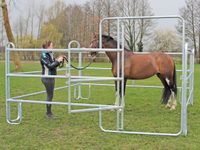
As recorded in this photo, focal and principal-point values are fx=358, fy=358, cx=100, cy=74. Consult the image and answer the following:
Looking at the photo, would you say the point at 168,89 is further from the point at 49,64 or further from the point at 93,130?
the point at 49,64

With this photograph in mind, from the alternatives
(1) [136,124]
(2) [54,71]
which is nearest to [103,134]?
(1) [136,124]

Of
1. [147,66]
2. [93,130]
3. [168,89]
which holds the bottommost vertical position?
[93,130]

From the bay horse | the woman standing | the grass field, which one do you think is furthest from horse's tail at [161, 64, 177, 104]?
the woman standing

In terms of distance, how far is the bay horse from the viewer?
8531 millimetres

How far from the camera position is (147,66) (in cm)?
869

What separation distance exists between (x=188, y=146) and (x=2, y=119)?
12.8 feet

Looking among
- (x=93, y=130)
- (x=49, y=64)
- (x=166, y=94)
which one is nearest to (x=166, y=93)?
(x=166, y=94)

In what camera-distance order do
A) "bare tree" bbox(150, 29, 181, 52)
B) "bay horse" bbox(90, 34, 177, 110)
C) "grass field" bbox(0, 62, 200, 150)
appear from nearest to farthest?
"grass field" bbox(0, 62, 200, 150), "bay horse" bbox(90, 34, 177, 110), "bare tree" bbox(150, 29, 181, 52)

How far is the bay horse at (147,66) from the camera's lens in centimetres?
853

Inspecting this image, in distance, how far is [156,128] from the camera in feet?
21.6

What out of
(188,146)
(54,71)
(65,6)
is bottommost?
(188,146)

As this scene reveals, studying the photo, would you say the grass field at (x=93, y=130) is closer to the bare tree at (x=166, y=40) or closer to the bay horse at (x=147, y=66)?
the bay horse at (x=147, y=66)

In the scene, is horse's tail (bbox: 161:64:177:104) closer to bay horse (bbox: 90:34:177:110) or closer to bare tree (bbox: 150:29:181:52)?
bay horse (bbox: 90:34:177:110)

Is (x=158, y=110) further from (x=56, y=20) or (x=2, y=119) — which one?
(x=56, y=20)
